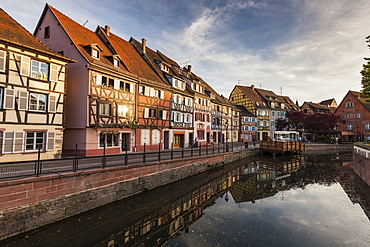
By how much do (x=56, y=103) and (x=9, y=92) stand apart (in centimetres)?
292

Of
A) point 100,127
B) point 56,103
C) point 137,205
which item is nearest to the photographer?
point 137,205

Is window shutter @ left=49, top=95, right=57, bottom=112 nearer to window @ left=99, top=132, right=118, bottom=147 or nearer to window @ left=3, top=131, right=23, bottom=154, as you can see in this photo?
window @ left=3, top=131, right=23, bottom=154

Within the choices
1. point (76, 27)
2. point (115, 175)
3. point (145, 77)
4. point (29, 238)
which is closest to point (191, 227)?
point (115, 175)

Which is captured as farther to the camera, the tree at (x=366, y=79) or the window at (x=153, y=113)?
the window at (x=153, y=113)

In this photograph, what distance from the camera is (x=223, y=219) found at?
985cm

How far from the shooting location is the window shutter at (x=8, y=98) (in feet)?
41.4

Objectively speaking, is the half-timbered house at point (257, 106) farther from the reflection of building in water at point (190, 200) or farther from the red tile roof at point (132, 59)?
the red tile roof at point (132, 59)

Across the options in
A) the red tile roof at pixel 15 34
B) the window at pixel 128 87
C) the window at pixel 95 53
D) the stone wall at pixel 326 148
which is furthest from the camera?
the stone wall at pixel 326 148

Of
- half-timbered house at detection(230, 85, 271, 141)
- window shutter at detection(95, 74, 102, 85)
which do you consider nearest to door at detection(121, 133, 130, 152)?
window shutter at detection(95, 74, 102, 85)

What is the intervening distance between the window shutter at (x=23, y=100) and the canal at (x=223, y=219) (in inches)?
359

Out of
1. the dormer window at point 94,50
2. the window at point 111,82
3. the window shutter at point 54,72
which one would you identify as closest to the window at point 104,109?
the window at point 111,82

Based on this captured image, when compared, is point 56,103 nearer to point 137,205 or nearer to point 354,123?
point 137,205

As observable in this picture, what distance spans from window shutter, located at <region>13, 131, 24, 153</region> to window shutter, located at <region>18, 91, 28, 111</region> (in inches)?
65.2

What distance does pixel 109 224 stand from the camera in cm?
878
